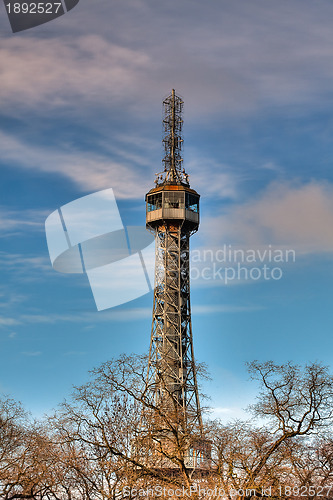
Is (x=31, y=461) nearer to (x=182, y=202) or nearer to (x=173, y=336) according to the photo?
(x=173, y=336)

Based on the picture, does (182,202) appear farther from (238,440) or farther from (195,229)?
(238,440)

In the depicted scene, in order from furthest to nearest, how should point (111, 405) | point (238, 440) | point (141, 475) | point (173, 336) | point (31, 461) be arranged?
1. point (173, 336)
2. point (31, 461)
3. point (111, 405)
4. point (238, 440)
5. point (141, 475)

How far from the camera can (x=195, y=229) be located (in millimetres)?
96125

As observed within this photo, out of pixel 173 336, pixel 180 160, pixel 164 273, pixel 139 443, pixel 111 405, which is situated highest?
pixel 180 160

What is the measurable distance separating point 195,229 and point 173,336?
17427 millimetres

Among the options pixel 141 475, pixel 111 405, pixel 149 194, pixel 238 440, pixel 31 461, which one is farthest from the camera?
pixel 149 194

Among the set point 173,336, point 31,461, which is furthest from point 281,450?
point 173,336

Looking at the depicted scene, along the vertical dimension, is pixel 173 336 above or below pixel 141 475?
above

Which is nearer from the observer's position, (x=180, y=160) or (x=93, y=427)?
(x=93, y=427)

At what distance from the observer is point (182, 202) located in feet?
306

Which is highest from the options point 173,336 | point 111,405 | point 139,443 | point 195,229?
point 195,229

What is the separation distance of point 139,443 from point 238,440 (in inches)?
200

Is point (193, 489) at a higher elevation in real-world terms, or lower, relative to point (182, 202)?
lower

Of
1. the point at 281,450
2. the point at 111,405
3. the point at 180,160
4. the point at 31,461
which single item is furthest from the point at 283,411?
the point at 180,160
